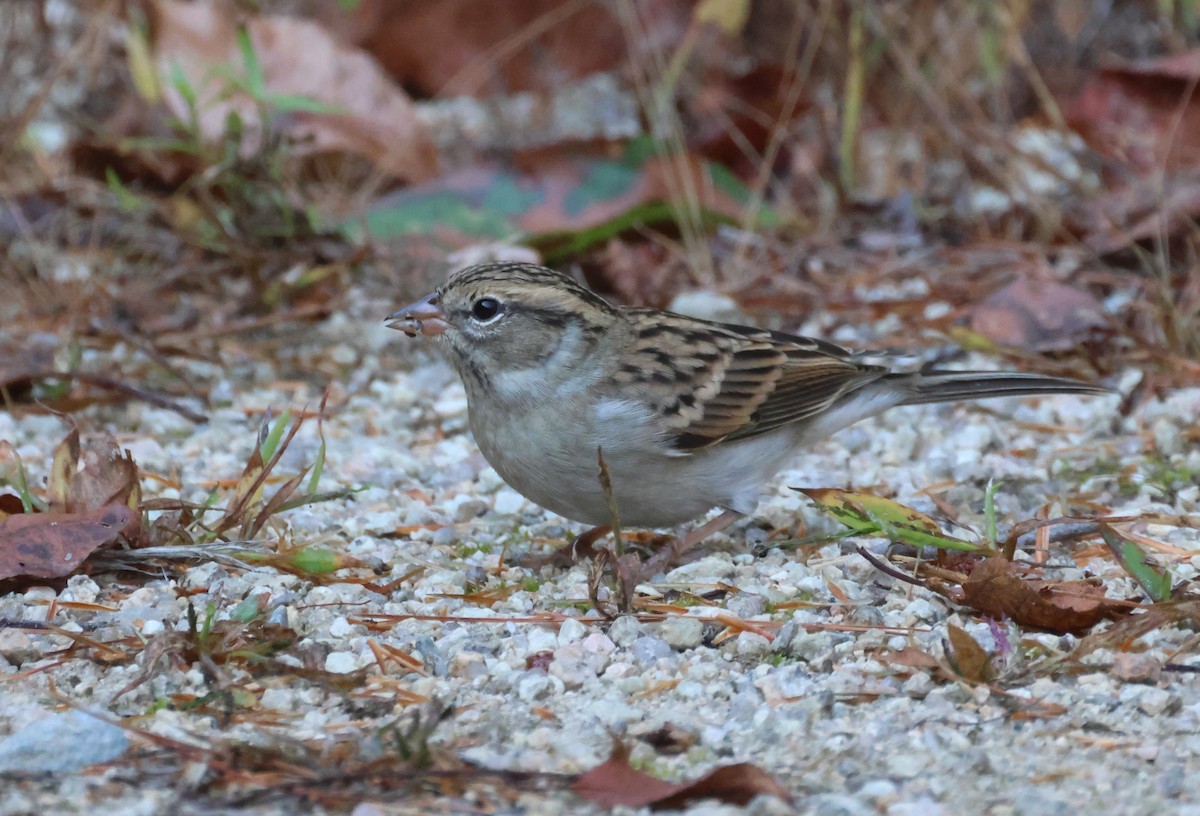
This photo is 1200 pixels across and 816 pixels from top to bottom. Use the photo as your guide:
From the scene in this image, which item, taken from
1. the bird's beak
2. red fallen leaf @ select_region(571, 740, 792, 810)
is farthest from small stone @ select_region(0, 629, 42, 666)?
the bird's beak

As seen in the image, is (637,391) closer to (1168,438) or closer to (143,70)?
(1168,438)

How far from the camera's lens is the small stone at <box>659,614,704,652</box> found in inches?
124

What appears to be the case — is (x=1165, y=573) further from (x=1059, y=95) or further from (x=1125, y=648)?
(x=1059, y=95)

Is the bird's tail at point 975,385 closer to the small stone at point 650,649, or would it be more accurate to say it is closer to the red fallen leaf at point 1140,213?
the red fallen leaf at point 1140,213

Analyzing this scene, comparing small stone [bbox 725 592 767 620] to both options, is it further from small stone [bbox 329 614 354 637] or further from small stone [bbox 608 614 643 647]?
small stone [bbox 329 614 354 637]

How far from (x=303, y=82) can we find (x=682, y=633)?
4.40 m

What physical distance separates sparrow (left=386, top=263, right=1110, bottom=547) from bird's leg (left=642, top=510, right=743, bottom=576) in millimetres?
13

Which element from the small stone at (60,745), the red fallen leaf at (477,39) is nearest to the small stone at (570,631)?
the small stone at (60,745)

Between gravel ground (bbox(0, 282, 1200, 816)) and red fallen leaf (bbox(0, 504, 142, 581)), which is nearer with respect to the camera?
gravel ground (bbox(0, 282, 1200, 816))

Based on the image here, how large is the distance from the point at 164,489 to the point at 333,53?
10.7ft

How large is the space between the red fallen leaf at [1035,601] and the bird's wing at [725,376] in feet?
3.57

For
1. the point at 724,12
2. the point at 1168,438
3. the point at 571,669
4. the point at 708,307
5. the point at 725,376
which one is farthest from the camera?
the point at 724,12

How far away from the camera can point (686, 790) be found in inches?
94.5

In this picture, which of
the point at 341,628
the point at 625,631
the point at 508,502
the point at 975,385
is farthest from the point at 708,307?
the point at 341,628
